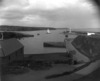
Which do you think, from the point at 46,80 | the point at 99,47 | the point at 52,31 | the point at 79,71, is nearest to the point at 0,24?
the point at 52,31

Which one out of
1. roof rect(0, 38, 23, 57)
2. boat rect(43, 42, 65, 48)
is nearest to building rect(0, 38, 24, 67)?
roof rect(0, 38, 23, 57)

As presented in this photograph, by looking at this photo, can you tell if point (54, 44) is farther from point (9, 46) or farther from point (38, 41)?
point (9, 46)

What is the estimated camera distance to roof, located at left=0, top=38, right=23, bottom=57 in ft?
5.99

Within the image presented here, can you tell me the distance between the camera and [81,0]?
1986 mm

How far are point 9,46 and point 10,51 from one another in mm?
65

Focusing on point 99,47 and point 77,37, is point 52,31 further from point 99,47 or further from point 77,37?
point 99,47

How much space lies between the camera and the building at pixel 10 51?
1.83 m

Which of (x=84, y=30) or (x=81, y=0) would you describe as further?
(x=84, y=30)

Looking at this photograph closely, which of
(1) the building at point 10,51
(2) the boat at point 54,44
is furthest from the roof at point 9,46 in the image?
(2) the boat at point 54,44

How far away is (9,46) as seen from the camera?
1881mm

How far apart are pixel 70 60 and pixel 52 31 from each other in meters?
0.43

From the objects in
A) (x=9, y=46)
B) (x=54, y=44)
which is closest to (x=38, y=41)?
(x=54, y=44)

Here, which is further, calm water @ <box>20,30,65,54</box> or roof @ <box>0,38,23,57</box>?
calm water @ <box>20,30,65,54</box>

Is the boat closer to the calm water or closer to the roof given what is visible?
the calm water
